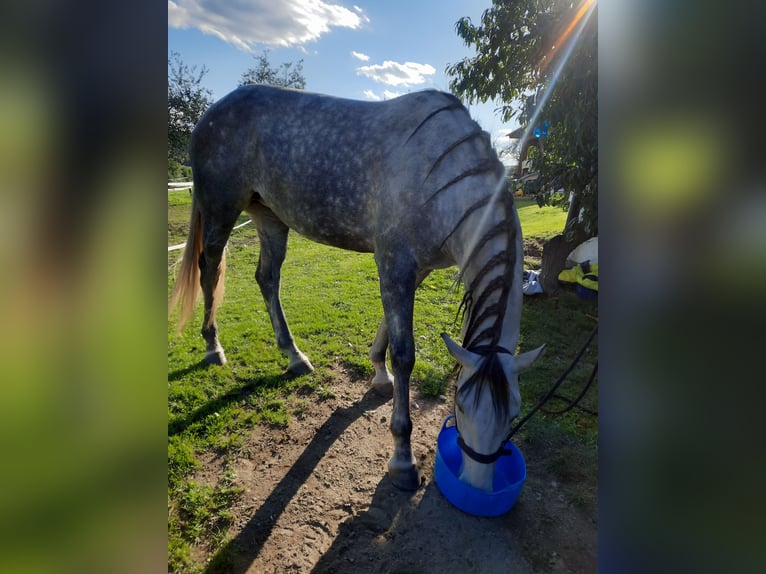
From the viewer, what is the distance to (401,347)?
2637mm

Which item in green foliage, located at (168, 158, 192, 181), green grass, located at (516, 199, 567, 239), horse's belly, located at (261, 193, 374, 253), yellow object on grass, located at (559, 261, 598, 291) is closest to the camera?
horse's belly, located at (261, 193, 374, 253)

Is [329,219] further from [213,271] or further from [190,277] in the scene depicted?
[190,277]

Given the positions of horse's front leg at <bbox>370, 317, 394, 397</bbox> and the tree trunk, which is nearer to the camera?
horse's front leg at <bbox>370, 317, 394, 397</bbox>

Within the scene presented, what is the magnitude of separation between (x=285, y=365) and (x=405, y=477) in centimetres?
183

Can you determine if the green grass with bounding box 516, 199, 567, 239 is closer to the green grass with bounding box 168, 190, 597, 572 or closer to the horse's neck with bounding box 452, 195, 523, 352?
the green grass with bounding box 168, 190, 597, 572

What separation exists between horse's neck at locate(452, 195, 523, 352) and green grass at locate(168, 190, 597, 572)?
27 cm

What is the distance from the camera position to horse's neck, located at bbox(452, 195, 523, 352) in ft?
7.30

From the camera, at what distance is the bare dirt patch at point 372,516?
7.01ft

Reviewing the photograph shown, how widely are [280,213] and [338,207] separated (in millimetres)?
675

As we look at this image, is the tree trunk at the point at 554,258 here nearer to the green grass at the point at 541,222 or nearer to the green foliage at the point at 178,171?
the green grass at the point at 541,222

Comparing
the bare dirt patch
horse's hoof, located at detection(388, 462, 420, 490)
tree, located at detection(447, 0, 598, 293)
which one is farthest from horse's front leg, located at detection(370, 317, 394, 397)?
tree, located at detection(447, 0, 598, 293)

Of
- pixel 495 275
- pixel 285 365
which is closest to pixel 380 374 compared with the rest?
pixel 285 365
